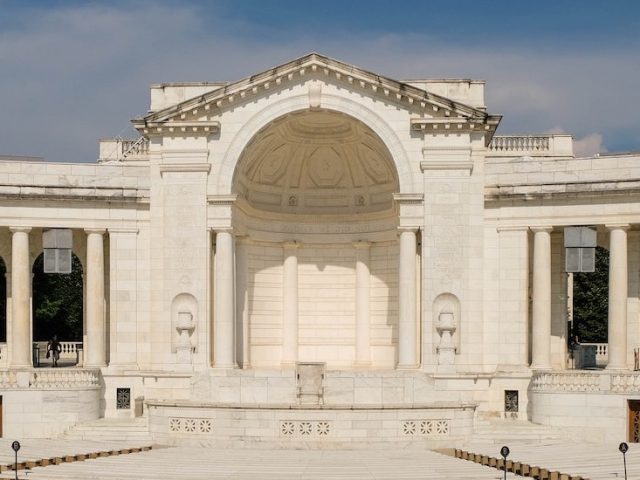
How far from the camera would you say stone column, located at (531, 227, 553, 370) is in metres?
56.4

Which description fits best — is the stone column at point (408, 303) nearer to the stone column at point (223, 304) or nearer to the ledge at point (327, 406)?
the stone column at point (223, 304)

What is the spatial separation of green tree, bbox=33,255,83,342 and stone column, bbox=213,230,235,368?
29.4 meters

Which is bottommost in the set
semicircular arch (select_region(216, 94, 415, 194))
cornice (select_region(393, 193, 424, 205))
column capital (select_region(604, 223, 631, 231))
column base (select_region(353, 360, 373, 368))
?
column base (select_region(353, 360, 373, 368))

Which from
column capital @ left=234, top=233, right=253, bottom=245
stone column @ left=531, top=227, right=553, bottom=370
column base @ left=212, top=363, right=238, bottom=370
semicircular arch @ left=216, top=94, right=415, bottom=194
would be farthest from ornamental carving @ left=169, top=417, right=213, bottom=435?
stone column @ left=531, top=227, right=553, bottom=370

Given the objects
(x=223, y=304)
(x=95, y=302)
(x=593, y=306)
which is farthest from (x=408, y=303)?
(x=593, y=306)

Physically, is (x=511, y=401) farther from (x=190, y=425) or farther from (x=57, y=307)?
(x=57, y=307)

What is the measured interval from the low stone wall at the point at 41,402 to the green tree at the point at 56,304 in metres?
30.7

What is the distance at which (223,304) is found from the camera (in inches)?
2261

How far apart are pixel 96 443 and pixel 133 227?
12.6 m

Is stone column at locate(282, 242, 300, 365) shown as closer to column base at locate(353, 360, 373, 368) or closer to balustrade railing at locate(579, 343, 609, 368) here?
column base at locate(353, 360, 373, 368)

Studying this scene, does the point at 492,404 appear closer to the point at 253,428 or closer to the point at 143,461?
the point at 253,428

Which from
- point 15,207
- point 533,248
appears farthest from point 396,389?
point 15,207

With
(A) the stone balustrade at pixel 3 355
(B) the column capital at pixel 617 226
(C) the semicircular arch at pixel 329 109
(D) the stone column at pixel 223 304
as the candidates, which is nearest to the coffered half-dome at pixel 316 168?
(C) the semicircular arch at pixel 329 109

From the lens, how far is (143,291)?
194ft
